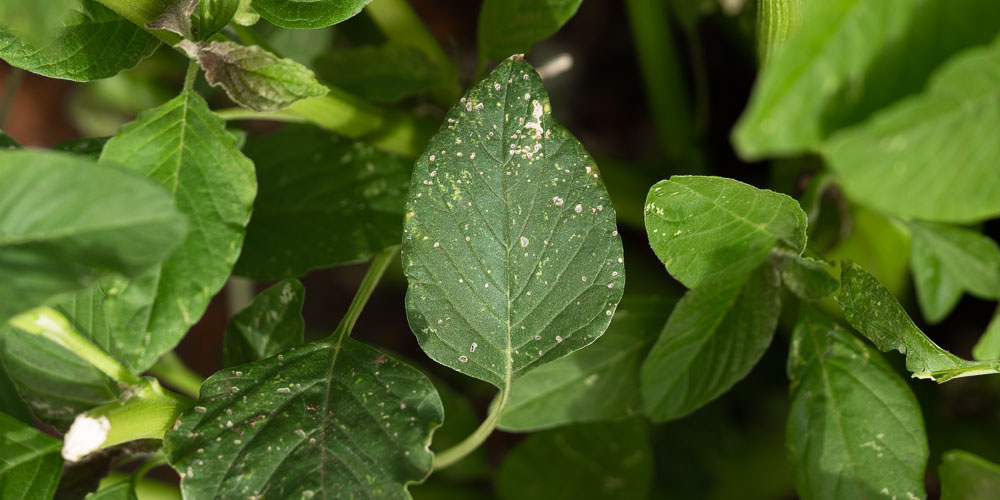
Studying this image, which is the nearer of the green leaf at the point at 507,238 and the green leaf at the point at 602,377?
the green leaf at the point at 507,238

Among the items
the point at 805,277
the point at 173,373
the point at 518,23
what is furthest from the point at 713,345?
the point at 173,373

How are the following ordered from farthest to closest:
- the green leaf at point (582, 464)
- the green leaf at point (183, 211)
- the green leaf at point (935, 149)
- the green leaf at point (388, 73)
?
1. the green leaf at point (582, 464)
2. the green leaf at point (388, 73)
3. the green leaf at point (183, 211)
4. the green leaf at point (935, 149)

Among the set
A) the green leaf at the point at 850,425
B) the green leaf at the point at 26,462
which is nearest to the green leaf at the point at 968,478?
the green leaf at the point at 850,425

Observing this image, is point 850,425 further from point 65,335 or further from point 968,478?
point 65,335

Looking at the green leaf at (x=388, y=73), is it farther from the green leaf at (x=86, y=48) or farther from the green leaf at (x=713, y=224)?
the green leaf at (x=713, y=224)

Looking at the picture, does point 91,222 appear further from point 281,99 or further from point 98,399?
point 98,399

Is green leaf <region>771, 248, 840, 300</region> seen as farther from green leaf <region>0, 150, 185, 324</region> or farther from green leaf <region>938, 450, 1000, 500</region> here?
green leaf <region>0, 150, 185, 324</region>

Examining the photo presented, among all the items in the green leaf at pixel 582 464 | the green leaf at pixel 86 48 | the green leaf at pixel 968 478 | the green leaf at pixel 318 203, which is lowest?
the green leaf at pixel 582 464
